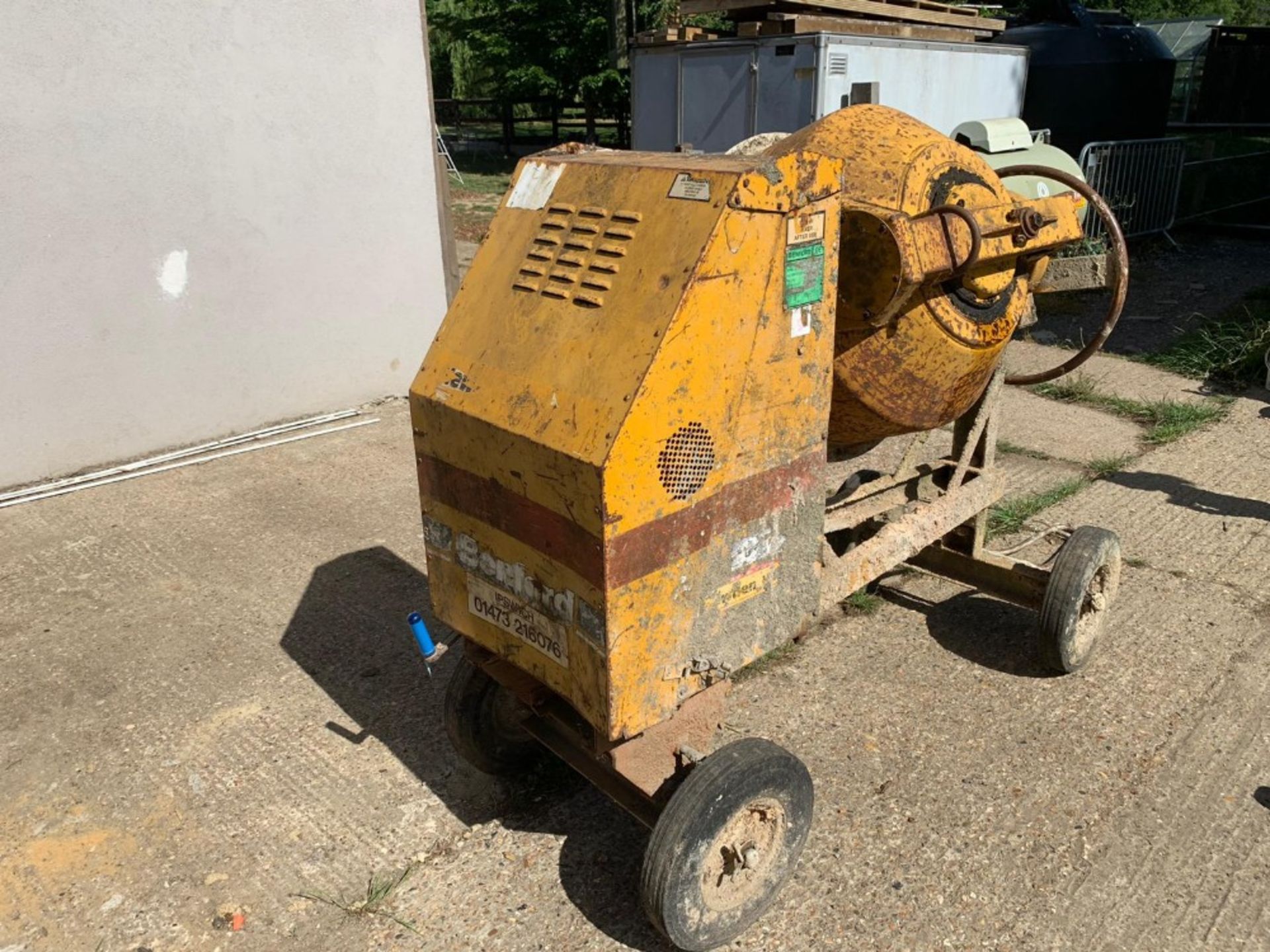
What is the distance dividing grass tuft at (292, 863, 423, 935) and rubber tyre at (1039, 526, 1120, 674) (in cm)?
242

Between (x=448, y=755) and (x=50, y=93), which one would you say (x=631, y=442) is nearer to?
(x=448, y=755)

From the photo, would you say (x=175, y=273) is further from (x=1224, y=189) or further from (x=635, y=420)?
(x=1224, y=189)

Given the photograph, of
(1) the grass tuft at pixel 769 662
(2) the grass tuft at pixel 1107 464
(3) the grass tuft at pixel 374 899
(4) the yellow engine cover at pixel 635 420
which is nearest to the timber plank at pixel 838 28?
(2) the grass tuft at pixel 1107 464

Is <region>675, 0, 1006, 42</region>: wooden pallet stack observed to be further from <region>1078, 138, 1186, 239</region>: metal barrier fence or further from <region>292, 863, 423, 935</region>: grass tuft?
<region>292, 863, 423, 935</region>: grass tuft

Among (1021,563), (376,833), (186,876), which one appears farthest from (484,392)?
(1021,563)

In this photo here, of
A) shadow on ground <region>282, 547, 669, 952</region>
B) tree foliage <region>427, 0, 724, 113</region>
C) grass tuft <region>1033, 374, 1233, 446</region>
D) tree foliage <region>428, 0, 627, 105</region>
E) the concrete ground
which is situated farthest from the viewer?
tree foliage <region>428, 0, 627, 105</region>

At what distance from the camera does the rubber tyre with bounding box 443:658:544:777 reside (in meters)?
3.30

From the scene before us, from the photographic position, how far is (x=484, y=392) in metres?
2.66

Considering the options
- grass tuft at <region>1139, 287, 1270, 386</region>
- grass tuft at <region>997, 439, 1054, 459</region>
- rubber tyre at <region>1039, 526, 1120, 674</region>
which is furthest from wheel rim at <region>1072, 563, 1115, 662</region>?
grass tuft at <region>1139, 287, 1270, 386</region>

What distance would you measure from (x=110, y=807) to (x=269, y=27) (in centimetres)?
488

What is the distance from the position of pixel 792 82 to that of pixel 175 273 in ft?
20.1

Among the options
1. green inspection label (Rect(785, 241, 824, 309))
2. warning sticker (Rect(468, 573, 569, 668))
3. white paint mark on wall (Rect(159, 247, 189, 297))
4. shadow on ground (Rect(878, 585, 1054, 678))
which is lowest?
shadow on ground (Rect(878, 585, 1054, 678))

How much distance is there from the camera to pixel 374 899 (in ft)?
9.67

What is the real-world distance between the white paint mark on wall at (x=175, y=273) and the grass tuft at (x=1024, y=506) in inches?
192
